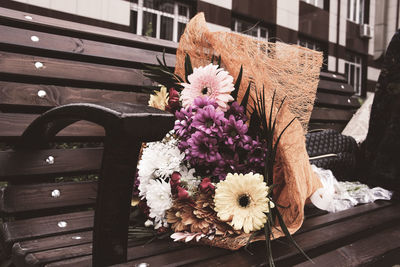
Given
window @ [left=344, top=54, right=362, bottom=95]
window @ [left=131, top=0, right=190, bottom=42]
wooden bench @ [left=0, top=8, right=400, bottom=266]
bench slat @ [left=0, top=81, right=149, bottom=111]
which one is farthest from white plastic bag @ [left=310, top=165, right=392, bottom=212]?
window @ [left=344, top=54, right=362, bottom=95]

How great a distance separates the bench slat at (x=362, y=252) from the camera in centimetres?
112

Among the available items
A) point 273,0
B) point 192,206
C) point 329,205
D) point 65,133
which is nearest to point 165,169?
point 192,206

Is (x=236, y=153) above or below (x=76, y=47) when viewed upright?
below

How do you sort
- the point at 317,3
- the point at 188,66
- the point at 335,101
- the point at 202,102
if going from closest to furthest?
the point at 202,102, the point at 188,66, the point at 335,101, the point at 317,3

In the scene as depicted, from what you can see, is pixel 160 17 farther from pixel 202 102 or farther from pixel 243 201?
pixel 243 201

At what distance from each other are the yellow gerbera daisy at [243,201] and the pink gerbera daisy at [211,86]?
0.27 meters

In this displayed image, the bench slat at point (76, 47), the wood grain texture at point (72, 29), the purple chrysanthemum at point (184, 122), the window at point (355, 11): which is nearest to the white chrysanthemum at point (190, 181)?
the purple chrysanthemum at point (184, 122)

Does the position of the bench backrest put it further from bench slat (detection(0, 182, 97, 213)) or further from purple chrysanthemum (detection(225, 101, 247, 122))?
purple chrysanthemum (detection(225, 101, 247, 122))

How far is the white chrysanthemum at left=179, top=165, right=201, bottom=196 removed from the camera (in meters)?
1.21

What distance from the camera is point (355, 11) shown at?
1331 centimetres

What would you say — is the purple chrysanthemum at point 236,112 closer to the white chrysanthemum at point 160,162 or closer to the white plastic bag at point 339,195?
the white chrysanthemum at point 160,162

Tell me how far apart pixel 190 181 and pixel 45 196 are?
64 centimetres

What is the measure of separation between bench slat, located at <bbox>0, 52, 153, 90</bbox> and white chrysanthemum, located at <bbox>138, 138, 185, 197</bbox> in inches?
24.0

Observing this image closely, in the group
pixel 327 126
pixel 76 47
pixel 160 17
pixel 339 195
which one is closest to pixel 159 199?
pixel 76 47
